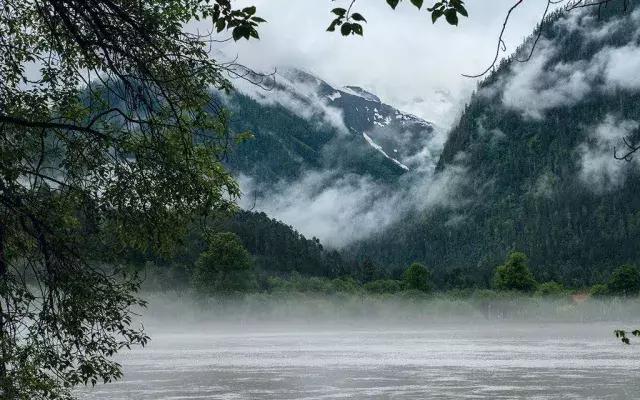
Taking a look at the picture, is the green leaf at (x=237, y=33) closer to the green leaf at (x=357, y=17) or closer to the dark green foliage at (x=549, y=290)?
the green leaf at (x=357, y=17)

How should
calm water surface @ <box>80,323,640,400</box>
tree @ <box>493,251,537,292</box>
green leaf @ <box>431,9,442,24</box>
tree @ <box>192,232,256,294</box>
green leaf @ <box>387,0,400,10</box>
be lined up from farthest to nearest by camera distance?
tree @ <box>493,251,537,292</box> < tree @ <box>192,232,256,294</box> < calm water surface @ <box>80,323,640,400</box> < green leaf @ <box>431,9,442,24</box> < green leaf @ <box>387,0,400,10</box>

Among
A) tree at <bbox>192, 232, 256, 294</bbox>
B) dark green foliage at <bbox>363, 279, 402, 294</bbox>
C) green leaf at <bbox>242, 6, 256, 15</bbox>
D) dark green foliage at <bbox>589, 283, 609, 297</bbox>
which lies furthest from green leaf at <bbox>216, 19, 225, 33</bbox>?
dark green foliage at <bbox>363, 279, 402, 294</bbox>

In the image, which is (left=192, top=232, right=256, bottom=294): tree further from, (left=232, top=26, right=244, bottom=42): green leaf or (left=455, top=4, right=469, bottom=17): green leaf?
(left=455, top=4, right=469, bottom=17): green leaf

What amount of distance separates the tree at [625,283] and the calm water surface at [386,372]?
3115 inches

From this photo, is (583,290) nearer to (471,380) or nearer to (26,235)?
(471,380)

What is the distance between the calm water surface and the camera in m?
45.8

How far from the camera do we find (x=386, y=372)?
194 feet

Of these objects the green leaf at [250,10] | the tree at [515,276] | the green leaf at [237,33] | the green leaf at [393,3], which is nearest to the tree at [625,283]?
the tree at [515,276]

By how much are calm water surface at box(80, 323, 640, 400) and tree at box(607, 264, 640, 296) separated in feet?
260

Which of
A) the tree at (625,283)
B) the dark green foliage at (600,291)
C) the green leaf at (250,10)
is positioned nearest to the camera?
the green leaf at (250,10)

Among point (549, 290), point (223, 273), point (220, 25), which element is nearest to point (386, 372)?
point (220, 25)

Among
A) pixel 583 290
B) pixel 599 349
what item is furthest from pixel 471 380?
pixel 583 290

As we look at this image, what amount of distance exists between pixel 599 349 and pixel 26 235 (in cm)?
7155

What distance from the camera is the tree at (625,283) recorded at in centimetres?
16575
